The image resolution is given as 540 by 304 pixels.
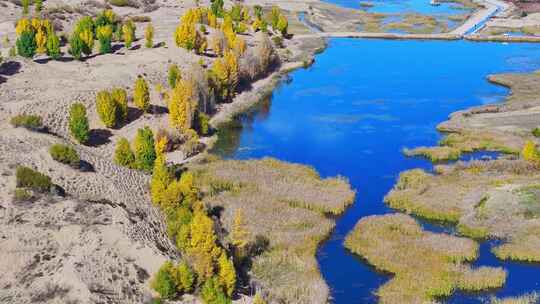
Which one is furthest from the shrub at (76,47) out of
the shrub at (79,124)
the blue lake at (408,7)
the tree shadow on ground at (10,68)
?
the blue lake at (408,7)

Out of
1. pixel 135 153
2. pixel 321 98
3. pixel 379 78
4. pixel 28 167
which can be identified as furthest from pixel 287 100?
pixel 28 167

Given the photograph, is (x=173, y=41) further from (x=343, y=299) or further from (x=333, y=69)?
(x=343, y=299)

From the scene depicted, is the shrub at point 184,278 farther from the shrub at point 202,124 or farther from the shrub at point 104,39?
the shrub at point 104,39

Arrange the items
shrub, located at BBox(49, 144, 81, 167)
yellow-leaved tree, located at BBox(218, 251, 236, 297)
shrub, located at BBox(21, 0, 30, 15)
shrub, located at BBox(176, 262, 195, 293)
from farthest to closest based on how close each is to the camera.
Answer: shrub, located at BBox(21, 0, 30, 15) < shrub, located at BBox(49, 144, 81, 167) < yellow-leaved tree, located at BBox(218, 251, 236, 297) < shrub, located at BBox(176, 262, 195, 293)

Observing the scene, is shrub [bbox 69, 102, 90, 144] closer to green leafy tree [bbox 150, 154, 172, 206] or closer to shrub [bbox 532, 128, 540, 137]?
green leafy tree [bbox 150, 154, 172, 206]

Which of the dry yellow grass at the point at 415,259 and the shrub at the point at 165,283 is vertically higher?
the shrub at the point at 165,283

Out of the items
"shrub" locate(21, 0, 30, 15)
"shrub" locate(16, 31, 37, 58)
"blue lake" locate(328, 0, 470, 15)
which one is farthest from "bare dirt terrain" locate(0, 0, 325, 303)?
"blue lake" locate(328, 0, 470, 15)

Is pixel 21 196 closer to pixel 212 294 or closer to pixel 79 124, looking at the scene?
pixel 212 294
